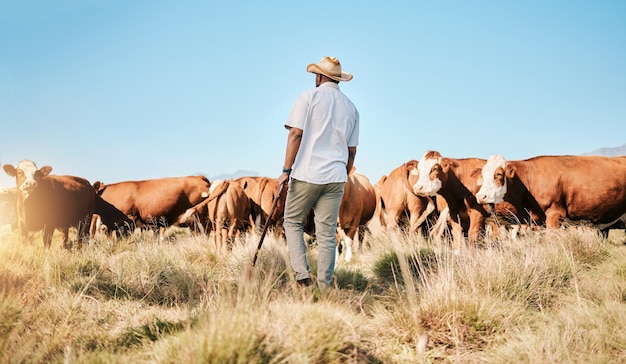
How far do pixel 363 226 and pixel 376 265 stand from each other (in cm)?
483

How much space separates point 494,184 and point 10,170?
388 inches

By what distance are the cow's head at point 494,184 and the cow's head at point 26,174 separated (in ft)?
29.1

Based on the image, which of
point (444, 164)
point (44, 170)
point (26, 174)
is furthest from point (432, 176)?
point (26, 174)

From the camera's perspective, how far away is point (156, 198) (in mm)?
14414

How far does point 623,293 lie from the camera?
17.0 ft

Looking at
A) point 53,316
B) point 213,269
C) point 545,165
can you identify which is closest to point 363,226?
point 545,165

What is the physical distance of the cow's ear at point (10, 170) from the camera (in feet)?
33.8

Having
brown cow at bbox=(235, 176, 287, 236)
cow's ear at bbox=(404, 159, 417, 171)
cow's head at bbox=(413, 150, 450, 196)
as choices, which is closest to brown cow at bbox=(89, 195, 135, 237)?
brown cow at bbox=(235, 176, 287, 236)

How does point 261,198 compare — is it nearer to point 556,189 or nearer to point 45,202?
point 45,202

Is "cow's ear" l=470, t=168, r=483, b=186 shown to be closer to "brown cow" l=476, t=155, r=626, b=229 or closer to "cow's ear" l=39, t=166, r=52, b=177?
"brown cow" l=476, t=155, r=626, b=229

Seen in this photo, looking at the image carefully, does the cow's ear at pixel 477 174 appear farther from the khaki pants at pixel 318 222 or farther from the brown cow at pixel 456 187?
the khaki pants at pixel 318 222

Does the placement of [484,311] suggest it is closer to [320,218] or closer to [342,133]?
[320,218]

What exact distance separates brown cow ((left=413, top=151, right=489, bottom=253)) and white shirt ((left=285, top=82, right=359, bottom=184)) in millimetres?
4651

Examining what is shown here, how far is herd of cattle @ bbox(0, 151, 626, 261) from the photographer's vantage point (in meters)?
8.94
